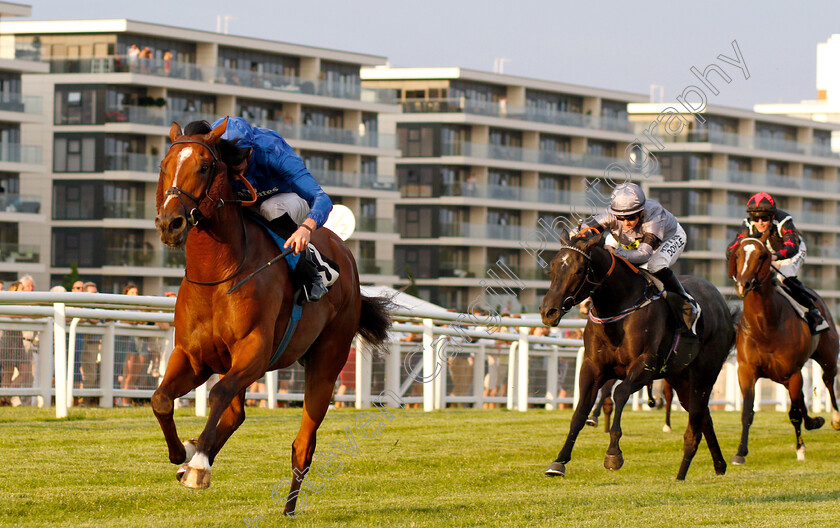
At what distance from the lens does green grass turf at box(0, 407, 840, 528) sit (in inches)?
248

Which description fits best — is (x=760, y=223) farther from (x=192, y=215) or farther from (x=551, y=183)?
(x=551, y=183)

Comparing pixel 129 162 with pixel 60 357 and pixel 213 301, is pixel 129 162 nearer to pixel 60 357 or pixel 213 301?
pixel 60 357

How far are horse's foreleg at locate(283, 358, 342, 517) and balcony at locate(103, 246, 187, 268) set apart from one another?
1687 inches

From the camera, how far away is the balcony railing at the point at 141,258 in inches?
1924

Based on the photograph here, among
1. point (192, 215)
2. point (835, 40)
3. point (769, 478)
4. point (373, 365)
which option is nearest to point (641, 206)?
point (769, 478)

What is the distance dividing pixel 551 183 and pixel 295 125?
18.4 m

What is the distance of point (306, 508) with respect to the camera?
657 cm

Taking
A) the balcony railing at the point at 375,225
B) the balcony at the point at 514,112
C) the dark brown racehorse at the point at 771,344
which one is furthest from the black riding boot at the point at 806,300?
the balcony at the point at 514,112

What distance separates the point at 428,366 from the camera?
505 inches

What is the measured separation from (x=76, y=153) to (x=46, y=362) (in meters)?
42.2

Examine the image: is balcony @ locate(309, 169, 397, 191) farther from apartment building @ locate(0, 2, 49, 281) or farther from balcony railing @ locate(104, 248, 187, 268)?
apartment building @ locate(0, 2, 49, 281)

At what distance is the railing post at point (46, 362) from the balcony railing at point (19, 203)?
38.2 meters

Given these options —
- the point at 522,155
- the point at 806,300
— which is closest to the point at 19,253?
the point at 522,155

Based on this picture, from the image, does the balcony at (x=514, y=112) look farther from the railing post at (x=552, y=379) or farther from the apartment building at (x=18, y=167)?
the railing post at (x=552, y=379)
